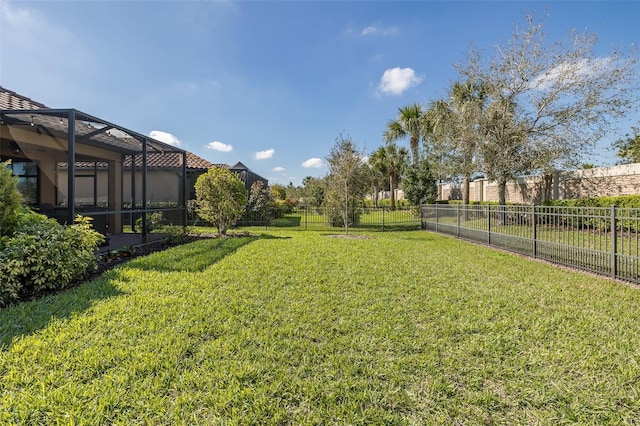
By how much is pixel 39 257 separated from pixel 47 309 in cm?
97

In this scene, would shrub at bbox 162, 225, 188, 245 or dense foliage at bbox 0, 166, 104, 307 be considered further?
shrub at bbox 162, 225, 188, 245

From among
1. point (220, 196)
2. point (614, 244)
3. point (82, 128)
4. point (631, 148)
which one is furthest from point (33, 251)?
point (631, 148)

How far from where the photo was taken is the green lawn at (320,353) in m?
2.00

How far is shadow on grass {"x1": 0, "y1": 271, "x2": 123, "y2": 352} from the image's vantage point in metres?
3.03

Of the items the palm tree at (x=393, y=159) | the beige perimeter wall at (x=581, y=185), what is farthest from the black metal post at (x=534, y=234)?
the palm tree at (x=393, y=159)

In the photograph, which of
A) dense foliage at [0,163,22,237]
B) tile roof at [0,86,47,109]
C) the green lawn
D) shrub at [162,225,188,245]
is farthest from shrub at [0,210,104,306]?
shrub at [162,225,188,245]

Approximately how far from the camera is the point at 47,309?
3.60m

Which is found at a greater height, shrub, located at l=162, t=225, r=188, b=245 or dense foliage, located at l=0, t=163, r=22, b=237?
dense foliage, located at l=0, t=163, r=22, b=237

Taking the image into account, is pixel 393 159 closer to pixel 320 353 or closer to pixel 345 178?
pixel 345 178

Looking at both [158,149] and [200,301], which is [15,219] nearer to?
[200,301]

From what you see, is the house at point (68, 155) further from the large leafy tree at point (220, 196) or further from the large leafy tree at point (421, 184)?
the large leafy tree at point (421, 184)

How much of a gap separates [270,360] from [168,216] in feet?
44.3

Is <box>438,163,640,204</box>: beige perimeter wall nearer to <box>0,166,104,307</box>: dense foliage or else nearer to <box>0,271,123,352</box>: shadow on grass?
<box>0,271,123,352</box>: shadow on grass

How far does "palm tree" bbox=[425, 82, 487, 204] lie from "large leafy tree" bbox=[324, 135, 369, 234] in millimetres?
4440
